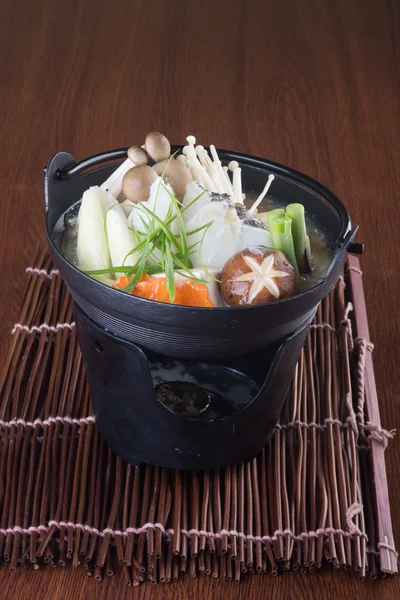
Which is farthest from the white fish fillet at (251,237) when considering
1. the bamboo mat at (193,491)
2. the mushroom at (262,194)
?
the bamboo mat at (193,491)

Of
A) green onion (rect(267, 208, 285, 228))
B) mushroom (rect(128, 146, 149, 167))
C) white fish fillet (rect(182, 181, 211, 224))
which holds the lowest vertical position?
green onion (rect(267, 208, 285, 228))

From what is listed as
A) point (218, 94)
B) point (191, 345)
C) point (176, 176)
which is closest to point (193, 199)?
point (176, 176)

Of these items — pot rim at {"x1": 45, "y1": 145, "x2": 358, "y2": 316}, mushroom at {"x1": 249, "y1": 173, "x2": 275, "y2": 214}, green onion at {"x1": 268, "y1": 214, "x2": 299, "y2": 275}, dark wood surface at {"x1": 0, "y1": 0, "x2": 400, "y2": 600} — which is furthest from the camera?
dark wood surface at {"x1": 0, "y1": 0, "x2": 400, "y2": 600}

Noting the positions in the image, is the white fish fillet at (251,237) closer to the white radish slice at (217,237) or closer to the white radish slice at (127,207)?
the white radish slice at (217,237)

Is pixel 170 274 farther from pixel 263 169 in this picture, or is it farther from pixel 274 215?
pixel 263 169

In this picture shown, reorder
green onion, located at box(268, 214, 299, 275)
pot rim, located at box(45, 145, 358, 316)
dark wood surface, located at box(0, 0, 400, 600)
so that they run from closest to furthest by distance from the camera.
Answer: pot rim, located at box(45, 145, 358, 316) → green onion, located at box(268, 214, 299, 275) → dark wood surface, located at box(0, 0, 400, 600)

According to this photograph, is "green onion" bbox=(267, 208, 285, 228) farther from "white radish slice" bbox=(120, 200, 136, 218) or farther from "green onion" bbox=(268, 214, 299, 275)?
"white radish slice" bbox=(120, 200, 136, 218)

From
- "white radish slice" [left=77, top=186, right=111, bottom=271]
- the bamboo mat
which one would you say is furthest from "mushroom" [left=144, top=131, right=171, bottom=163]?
the bamboo mat
